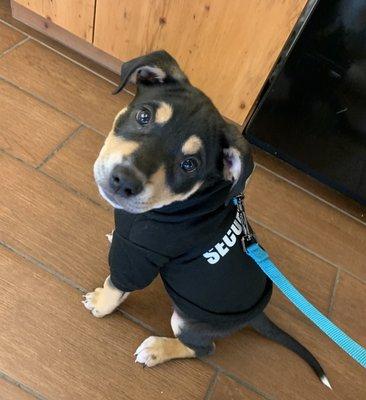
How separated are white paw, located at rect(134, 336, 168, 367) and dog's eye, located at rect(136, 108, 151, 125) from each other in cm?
96

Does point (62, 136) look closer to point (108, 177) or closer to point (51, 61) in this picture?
point (51, 61)

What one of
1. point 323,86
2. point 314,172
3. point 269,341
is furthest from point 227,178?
point 314,172

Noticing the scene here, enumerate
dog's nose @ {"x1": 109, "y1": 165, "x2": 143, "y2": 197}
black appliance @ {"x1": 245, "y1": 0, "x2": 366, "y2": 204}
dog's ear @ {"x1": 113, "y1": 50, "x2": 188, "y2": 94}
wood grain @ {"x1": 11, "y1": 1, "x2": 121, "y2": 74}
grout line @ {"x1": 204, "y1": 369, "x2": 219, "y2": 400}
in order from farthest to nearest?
wood grain @ {"x1": 11, "y1": 1, "x2": 121, "y2": 74} → black appliance @ {"x1": 245, "y1": 0, "x2": 366, "y2": 204} → grout line @ {"x1": 204, "y1": 369, "x2": 219, "y2": 400} → dog's ear @ {"x1": 113, "y1": 50, "x2": 188, "y2": 94} → dog's nose @ {"x1": 109, "y1": 165, "x2": 143, "y2": 197}

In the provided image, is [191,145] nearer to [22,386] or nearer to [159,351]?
[159,351]

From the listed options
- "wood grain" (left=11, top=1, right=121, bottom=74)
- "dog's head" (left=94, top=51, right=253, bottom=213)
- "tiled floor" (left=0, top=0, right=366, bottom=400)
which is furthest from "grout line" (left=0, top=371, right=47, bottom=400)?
"wood grain" (left=11, top=1, right=121, bottom=74)

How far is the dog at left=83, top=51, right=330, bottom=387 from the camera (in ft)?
4.24

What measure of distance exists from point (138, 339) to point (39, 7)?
209 cm

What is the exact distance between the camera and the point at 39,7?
8.64 ft

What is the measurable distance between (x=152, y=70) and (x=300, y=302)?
2.96 ft

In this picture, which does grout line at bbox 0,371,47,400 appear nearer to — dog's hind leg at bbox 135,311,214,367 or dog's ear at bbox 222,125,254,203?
dog's hind leg at bbox 135,311,214,367

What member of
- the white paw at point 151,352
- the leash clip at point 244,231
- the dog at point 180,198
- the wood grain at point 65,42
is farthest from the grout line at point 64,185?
the wood grain at point 65,42

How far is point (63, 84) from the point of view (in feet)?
8.66

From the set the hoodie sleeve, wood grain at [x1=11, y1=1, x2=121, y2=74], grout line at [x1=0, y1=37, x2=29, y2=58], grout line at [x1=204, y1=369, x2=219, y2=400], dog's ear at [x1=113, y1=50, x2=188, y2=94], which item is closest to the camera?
dog's ear at [x1=113, y1=50, x2=188, y2=94]

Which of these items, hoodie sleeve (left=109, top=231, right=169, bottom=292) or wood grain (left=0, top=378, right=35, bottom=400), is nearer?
hoodie sleeve (left=109, top=231, right=169, bottom=292)
